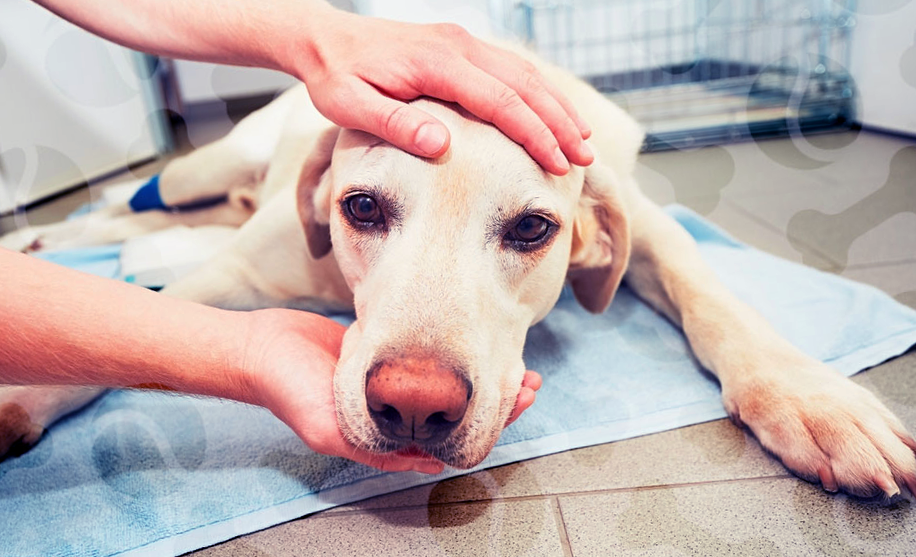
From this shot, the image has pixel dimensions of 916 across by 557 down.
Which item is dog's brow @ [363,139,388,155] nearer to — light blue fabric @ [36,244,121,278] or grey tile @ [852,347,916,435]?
grey tile @ [852,347,916,435]

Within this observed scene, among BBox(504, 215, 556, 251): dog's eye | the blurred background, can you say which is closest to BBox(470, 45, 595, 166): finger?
BBox(504, 215, 556, 251): dog's eye

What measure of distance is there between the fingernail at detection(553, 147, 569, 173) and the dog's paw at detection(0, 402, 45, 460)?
3.87ft

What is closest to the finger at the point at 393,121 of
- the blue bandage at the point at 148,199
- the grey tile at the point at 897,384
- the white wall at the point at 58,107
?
the grey tile at the point at 897,384

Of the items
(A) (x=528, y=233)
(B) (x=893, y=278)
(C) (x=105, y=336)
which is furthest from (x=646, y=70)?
(C) (x=105, y=336)

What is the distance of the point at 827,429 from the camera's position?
1.07 meters

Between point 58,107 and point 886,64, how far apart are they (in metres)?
4.97

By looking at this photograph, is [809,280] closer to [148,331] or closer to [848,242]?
[848,242]

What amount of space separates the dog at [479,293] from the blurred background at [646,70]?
94.3 inches

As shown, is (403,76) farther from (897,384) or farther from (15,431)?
(897,384)

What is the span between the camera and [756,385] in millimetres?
1212

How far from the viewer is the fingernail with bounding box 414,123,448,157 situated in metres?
1.04

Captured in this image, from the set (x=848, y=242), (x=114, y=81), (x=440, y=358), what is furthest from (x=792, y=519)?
(x=114, y=81)

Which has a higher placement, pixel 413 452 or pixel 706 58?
pixel 413 452

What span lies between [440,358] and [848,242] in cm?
191
